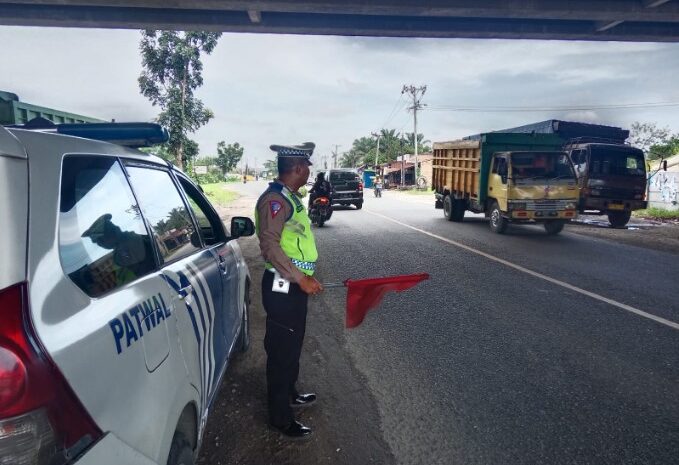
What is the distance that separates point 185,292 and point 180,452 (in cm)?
66

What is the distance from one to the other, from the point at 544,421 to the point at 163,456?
8.14 feet

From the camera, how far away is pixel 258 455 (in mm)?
2682

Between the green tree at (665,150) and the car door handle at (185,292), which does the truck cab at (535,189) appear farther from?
the green tree at (665,150)

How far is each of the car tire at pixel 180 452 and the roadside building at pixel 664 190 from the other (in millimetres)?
21985

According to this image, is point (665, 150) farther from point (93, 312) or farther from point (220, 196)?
point (93, 312)

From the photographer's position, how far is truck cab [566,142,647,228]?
14.5 meters

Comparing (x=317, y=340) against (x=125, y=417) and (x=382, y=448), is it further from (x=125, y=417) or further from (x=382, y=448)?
(x=125, y=417)

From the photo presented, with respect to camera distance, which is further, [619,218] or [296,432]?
[619,218]

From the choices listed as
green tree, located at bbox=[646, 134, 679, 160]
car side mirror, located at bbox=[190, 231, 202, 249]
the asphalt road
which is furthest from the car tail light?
green tree, located at bbox=[646, 134, 679, 160]

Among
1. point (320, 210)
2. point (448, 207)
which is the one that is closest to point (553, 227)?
point (448, 207)

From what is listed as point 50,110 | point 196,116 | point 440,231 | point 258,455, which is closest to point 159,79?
point 196,116

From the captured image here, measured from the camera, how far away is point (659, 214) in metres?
18.8

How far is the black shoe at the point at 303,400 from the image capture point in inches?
128

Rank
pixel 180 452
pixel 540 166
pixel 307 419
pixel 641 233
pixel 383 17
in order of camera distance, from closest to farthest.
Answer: pixel 180 452 → pixel 307 419 → pixel 540 166 → pixel 383 17 → pixel 641 233
